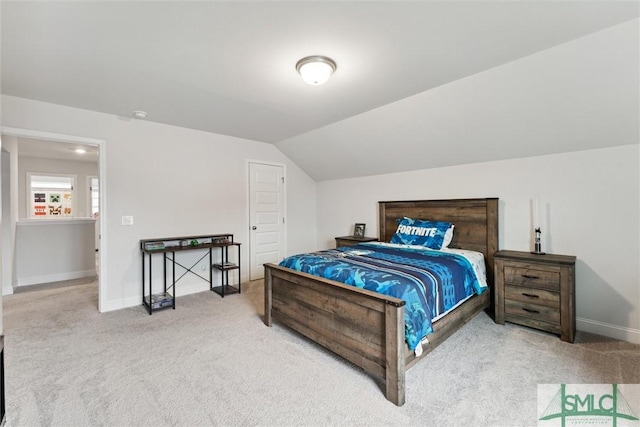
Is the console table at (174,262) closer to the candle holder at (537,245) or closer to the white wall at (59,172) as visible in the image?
the candle holder at (537,245)

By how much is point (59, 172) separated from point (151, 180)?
167 inches

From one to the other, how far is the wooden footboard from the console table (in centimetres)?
146

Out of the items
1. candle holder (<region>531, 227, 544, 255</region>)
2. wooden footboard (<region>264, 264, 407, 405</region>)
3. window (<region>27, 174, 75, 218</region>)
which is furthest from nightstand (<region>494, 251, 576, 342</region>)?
window (<region>27, 174, 75, 218</region>)

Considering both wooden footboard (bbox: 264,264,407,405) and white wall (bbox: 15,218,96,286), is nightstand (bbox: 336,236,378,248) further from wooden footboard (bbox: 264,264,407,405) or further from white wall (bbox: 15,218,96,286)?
white wall (bbox: 15,218,96,286)

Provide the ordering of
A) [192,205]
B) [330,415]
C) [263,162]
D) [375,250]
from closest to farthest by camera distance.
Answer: [330,415] < [375,250] < [192,205] < [263,162]

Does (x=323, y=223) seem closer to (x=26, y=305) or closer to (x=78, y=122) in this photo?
(x=78, y=122)

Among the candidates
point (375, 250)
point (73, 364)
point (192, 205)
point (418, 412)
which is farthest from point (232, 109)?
point (418, 412)

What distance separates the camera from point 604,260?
2898mm

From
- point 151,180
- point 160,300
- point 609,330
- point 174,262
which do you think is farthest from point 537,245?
point 151,180

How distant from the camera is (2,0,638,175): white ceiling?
1.84m

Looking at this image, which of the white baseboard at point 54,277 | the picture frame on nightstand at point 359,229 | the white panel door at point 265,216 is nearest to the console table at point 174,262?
the white panel door at point 265,216

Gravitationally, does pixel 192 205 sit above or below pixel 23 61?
below

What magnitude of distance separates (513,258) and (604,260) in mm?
789

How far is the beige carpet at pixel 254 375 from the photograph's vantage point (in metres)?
1.87
